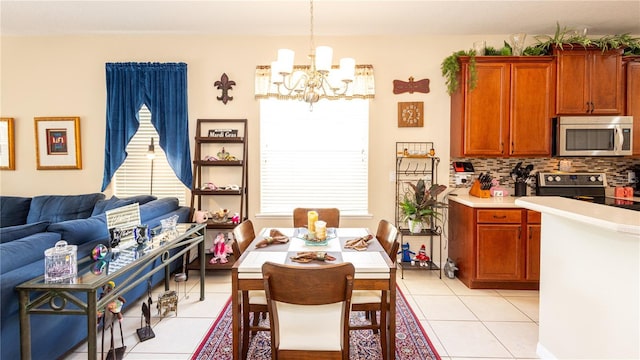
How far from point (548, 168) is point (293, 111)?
318cm

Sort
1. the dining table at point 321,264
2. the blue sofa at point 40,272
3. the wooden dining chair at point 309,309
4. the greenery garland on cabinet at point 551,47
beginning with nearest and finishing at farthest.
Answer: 1. the wooden dining chair at point 309,309
2. the blue sofa at point 40,272
3. the dining table at point 321,264
4. the greenery garland on cabinet at point 551,47

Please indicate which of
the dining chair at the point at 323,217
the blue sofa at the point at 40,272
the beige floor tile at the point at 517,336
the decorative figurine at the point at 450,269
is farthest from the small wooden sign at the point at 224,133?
the beige floor tile at the point at 517,336

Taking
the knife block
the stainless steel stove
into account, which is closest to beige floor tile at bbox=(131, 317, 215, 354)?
the knife block

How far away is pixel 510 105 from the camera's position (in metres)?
3.52

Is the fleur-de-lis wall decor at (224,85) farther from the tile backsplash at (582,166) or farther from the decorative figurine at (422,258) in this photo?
the tile backsplash at (582,166)

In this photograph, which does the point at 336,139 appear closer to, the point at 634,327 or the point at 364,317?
the point at 364,317

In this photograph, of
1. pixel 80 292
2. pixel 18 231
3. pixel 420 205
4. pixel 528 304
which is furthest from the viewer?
pixel 420 205

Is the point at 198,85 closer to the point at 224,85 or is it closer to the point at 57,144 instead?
the point at 224,85

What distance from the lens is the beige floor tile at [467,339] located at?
2.23 metres

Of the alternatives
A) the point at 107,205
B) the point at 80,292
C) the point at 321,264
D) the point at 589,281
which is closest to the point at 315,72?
the point at 321,264

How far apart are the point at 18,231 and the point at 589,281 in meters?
3.42

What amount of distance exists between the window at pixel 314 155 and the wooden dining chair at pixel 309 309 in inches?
91.6

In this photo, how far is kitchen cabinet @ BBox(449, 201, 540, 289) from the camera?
10.8ft

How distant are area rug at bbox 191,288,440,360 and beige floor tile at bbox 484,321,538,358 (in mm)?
568
